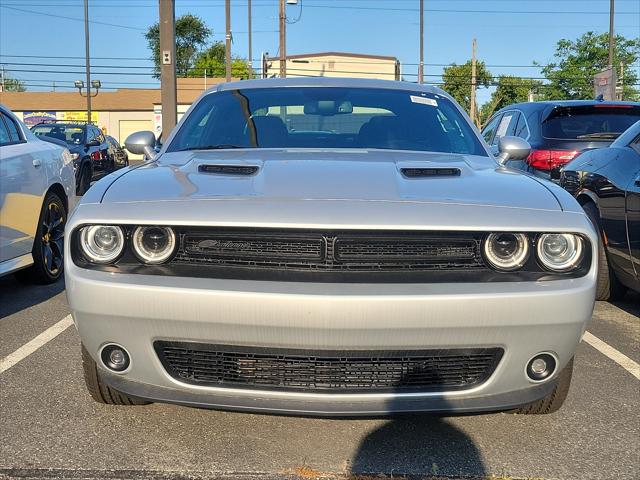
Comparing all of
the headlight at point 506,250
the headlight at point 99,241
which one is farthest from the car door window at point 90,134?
the headlight at point 506,250

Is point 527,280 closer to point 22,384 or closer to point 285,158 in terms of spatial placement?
point 285,158

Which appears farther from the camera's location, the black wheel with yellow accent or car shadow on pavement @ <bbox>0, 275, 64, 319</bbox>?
the black wheel with yellow accent

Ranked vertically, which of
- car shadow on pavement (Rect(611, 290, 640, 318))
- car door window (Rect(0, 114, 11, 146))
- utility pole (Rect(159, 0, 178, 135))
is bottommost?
car shadow on pavement (Rect(611, 290, 640, 318))

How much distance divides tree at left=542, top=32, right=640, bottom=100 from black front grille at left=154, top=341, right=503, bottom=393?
1896 inches

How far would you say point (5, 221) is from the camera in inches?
187

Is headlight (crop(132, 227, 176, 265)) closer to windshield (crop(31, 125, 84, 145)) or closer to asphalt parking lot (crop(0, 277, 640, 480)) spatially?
asphalt parking lot (crop(0, 277, 640, 480))

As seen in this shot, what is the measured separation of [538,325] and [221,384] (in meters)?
1.16

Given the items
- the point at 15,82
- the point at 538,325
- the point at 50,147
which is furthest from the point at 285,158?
the point at 15,82

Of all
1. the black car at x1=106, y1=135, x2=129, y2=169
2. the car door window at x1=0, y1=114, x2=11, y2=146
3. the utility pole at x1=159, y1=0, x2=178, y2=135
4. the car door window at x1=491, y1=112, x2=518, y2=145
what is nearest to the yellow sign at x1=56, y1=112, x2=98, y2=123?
the black car at x1=106, y1=135, x2=129, y2=169

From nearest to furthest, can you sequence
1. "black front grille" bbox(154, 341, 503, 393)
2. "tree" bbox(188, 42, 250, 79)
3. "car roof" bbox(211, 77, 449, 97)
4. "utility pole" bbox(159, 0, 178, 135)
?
1. "black front grille" bbox(154, 341, 503, 393)
2. "car roof" bbox(211, 77, 449, 97)
3. "utility pole" bbox(159, 0, 178, 135)
4. "tree" bbox(188, 42, 250, 79)

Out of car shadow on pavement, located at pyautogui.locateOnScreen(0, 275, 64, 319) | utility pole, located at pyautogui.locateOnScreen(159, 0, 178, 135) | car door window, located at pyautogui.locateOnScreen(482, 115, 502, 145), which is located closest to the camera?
car shadow on pavement, located at pyautogui.locateOnScreen(0, 275, 64, 319)

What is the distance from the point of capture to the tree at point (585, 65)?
47.4 metres

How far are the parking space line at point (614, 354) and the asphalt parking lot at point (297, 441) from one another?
1.00ft

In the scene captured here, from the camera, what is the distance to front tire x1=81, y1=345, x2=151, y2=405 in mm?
2836
